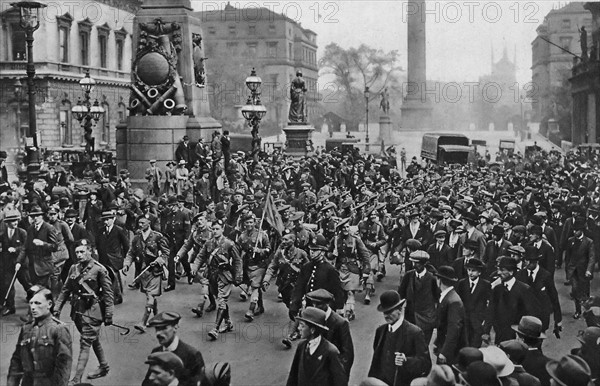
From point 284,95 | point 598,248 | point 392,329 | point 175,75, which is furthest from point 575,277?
point 284,95

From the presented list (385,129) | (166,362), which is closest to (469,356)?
(166,362)

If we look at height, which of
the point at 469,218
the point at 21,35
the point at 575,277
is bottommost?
the point at 575,277

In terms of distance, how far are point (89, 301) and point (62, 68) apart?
144 feet

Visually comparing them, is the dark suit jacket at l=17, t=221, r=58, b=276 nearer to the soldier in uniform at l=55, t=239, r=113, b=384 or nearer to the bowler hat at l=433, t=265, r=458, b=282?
the soldier in uniform at l=55, t=239, r=113, b=384

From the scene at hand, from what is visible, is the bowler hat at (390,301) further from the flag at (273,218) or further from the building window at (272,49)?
the building window at (272,49)

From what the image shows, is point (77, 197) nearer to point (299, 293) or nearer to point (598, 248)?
point (299, 293)

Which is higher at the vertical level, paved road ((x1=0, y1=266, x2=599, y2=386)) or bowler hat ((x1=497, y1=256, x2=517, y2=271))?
bowler hat ((x1=497, y1=256, x2=517, y2=271))

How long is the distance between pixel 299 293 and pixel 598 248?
8944 millimetres

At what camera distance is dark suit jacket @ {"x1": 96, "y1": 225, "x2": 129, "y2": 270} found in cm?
1330

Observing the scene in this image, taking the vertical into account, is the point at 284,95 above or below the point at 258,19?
below

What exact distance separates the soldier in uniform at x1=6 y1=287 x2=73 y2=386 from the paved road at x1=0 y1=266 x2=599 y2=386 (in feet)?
7.71

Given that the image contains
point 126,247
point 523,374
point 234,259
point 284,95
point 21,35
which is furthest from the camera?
point 284,95

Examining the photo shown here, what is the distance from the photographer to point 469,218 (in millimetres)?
12727

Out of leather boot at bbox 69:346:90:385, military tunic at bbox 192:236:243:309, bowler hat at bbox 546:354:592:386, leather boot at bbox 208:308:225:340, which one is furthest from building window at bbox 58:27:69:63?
bowler hat at bbox 546:354:592:386
